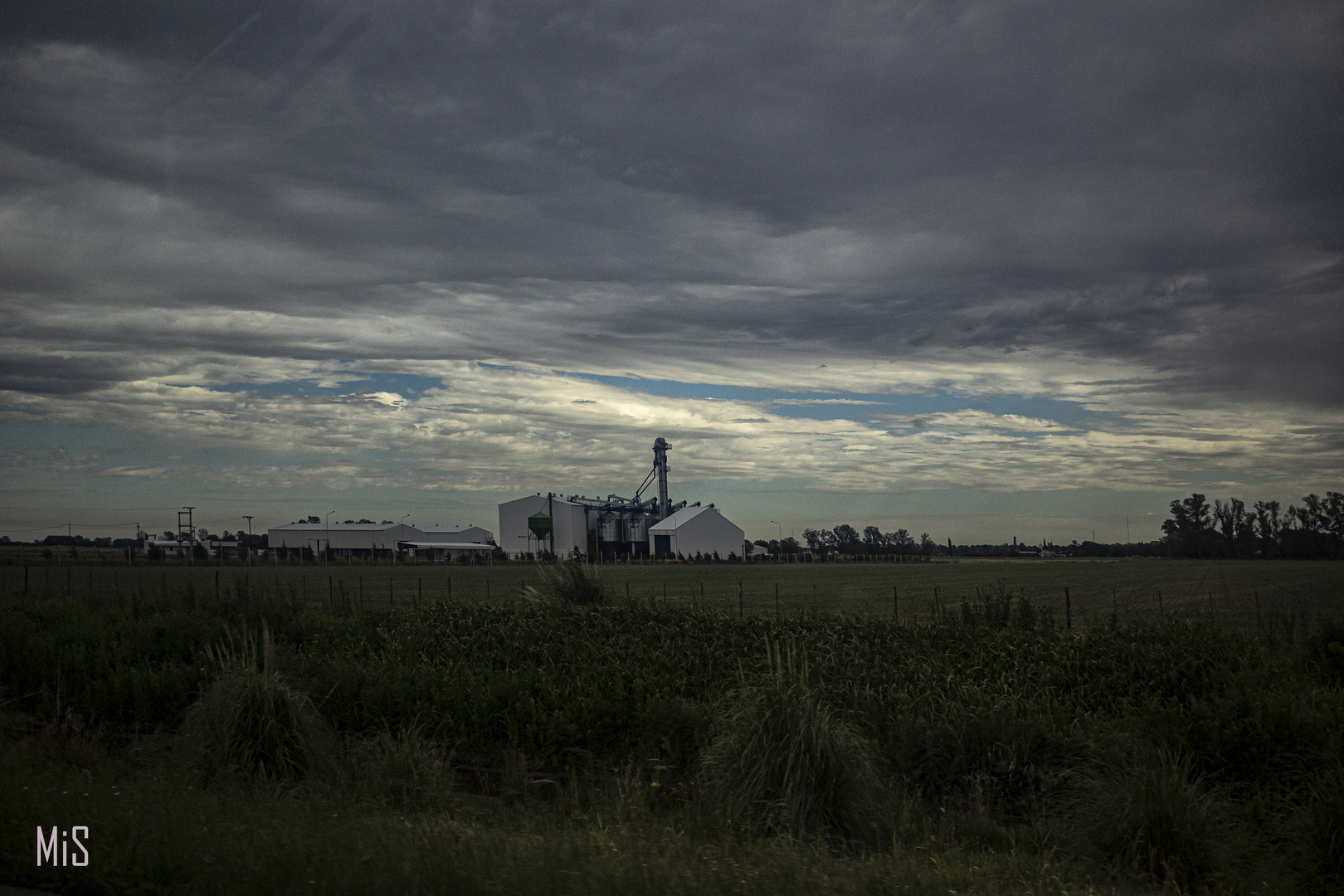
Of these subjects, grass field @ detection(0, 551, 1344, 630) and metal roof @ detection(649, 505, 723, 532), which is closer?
grass field @ detection(0, 551, 1344, 630)

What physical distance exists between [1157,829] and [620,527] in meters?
114

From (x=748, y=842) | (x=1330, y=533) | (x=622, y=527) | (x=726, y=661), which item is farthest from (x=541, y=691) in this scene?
(x=1330, y=533)

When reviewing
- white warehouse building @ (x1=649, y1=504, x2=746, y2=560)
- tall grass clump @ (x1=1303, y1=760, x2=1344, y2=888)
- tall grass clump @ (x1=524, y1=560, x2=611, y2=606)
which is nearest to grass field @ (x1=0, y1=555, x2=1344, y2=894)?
tall grass clump @ (x1=1303, y1=760, x2=1344, y2=888)

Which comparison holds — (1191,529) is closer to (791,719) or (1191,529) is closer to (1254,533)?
(1254,533)

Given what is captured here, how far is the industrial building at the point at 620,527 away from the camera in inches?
4628

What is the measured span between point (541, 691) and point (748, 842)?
8.70 m

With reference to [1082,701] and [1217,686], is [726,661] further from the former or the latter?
[1217,686]

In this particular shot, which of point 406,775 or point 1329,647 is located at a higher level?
point 1329,647

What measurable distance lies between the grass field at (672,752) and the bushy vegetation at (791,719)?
0.18 ft

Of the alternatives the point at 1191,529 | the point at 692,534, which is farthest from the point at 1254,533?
the point at 692,534

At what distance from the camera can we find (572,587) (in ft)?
80.7

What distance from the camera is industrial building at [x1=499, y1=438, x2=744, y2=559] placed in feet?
386

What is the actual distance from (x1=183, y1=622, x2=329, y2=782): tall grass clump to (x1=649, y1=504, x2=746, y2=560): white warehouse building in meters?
103

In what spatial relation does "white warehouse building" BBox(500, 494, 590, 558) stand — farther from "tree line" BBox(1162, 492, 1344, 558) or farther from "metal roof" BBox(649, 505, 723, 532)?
"tree line" BBox(1162, 492, 1344, 558)
